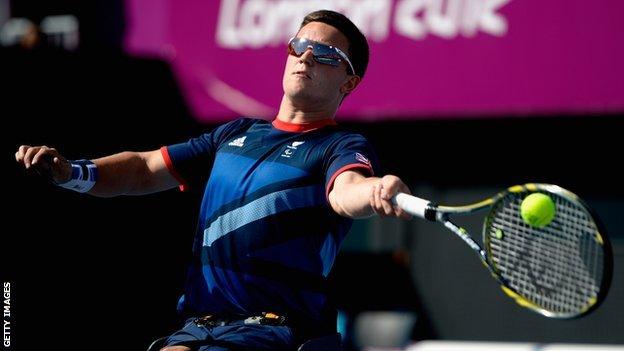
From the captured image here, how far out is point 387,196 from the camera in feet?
15.4

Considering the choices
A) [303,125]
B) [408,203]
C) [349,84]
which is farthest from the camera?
[349,84]

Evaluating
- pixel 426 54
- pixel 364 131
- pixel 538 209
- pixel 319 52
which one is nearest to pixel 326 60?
pixel 319 52

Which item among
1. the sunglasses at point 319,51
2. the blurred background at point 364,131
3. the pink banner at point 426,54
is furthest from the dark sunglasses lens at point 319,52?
the pink banner at point 426,54

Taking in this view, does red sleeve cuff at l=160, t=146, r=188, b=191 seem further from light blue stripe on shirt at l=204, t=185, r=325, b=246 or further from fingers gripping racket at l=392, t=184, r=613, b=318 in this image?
fingers gripping racket at l=392, t=184, r=613, b=318

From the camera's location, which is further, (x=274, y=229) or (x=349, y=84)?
(x=349, y=84)

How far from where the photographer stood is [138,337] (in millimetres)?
11633

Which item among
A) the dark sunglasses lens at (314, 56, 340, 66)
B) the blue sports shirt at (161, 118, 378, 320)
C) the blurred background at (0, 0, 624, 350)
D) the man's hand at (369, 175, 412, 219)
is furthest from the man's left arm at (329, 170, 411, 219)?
the blurred background at (0, 0, 624, 350)

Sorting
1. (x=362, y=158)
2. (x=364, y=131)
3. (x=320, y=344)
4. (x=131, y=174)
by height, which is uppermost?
(x=362, y=158)

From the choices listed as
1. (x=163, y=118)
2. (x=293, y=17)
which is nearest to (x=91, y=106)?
(x=163, y=118)

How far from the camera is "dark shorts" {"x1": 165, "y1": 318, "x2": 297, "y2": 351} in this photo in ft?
17.0

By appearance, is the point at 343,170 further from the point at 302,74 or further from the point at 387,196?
the point at 302,74

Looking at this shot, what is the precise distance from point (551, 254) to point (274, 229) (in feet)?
3.95

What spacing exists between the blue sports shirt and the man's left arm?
119 mm

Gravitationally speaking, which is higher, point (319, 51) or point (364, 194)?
point (319, 51)
